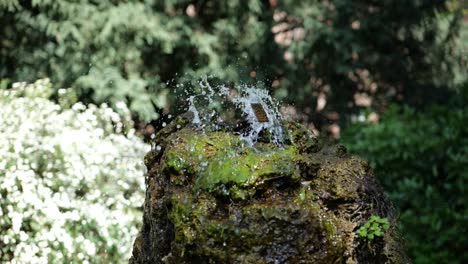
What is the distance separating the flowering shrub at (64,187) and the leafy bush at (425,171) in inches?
99.0

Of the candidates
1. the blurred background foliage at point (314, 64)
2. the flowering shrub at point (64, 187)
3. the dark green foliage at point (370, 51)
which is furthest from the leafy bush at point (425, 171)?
the flowering shrub at point (64, 187)

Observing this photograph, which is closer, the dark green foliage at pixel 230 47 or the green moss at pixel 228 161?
the green moss at pixel 228 161

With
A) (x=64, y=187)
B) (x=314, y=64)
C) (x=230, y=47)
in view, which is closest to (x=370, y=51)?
(x=314, y=64)

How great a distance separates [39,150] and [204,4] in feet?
11.1

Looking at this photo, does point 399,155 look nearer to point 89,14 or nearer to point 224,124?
point 89,14

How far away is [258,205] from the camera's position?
3127mm

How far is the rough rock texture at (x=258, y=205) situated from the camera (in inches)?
121

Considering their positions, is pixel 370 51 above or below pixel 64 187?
above

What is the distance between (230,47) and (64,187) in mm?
3288

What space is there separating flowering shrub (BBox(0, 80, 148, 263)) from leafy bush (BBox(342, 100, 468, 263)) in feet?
8.25

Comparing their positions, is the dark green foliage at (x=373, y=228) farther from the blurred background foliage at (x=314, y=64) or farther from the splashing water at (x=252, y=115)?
the blurred background foliage at (x=314, y=64)

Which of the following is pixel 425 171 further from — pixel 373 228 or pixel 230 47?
pixel 373 228

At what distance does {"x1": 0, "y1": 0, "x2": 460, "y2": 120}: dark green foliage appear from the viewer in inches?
296

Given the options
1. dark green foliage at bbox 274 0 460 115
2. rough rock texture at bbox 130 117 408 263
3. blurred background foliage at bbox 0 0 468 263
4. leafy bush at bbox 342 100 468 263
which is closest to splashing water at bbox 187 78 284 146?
rough rock texture at bbox 130 117 408 263
